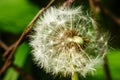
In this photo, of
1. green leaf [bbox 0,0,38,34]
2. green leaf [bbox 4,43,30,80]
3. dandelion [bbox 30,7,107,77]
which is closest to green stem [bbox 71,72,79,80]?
dandelion [bbox 30,7,107,77]

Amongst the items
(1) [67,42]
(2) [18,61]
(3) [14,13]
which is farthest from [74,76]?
(3) [14,13]

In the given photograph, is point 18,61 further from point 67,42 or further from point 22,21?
point 67,42

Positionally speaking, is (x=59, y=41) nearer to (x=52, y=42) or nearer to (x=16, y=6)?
(x=52, y=42)

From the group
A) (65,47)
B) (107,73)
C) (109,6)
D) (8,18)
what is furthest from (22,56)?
(65,47)

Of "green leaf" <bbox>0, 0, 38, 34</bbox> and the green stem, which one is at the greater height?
"green leaf" <bbox>0, 0, 38, 34</bbox>

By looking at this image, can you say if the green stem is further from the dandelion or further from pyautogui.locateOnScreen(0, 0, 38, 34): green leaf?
pyautogui.locateOnScreen(0, 0, 38, 34): green leaf

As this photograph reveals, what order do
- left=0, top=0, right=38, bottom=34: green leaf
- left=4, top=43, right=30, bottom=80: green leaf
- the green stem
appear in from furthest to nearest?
1. left=0, top=0, right=38, bottom=34: green leaf
2. left=4, top=43, right=30, bottom=80: green leaf
3. the green stem

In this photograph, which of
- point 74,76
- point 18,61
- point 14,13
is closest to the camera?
point 74,76

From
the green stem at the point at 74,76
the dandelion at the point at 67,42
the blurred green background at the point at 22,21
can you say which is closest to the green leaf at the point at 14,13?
the blurred green background at the point at 22,21
